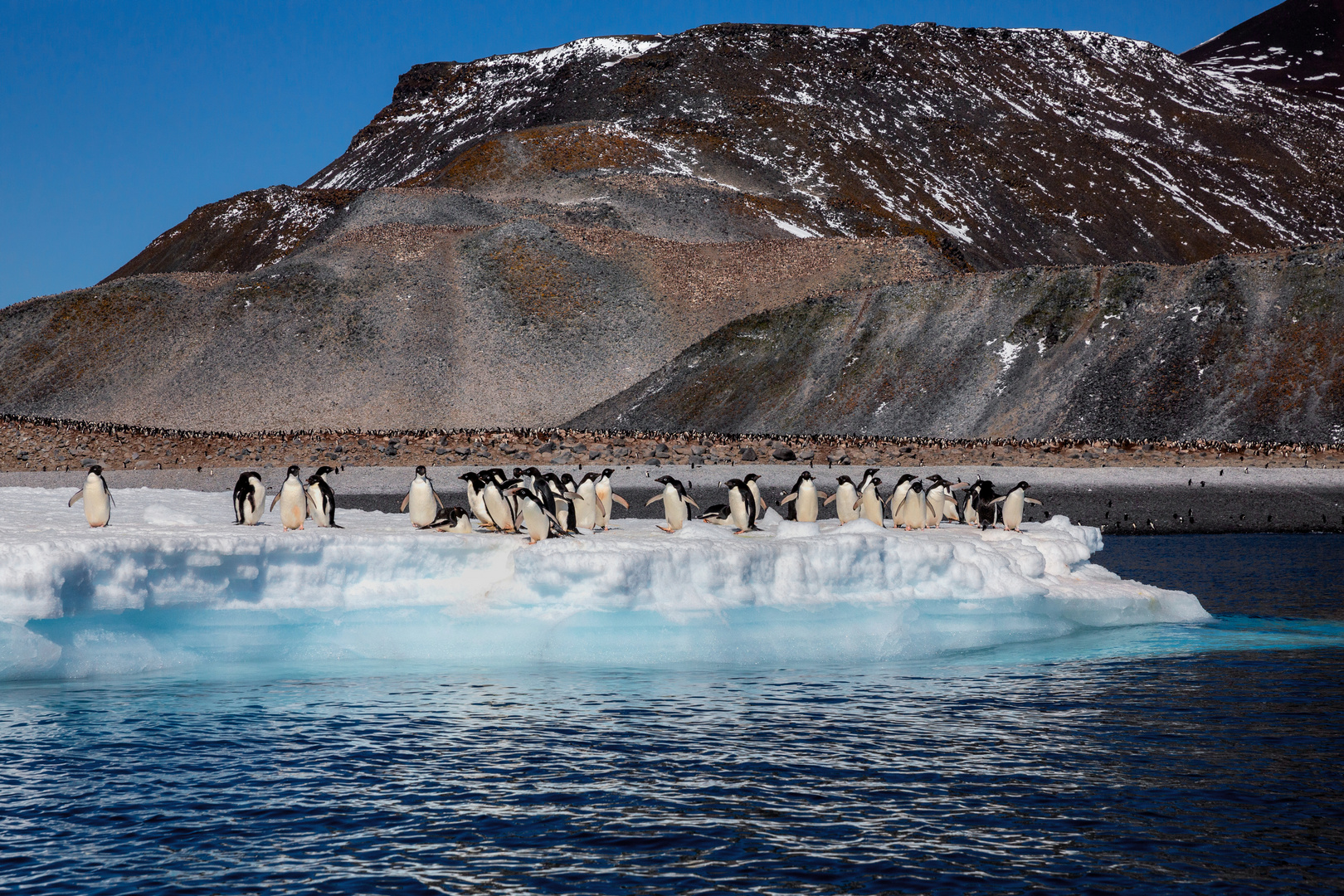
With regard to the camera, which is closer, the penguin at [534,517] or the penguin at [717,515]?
the penguin at [534,517]

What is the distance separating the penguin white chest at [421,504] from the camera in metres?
19.4

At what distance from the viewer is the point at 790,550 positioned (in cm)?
1612

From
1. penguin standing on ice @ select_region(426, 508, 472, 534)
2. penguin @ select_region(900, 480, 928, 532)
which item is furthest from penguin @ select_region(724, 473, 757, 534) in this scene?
penguin standing on ice @ select_region(426, 508, 472, 534)

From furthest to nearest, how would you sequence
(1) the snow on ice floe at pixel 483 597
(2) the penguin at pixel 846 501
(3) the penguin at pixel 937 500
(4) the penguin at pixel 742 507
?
1. (3) the penguin at pixel 937 500
2. (2) the penguin at pixel 846 501
3. (4) the penguin at pixel 742 507
4. (1) the snow on ice floe at pixel 483 597

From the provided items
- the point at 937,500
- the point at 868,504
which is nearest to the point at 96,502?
the point at 868,504

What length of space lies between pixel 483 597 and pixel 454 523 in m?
3.52

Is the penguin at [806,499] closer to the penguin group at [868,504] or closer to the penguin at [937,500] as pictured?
the penguin group at [868,504]

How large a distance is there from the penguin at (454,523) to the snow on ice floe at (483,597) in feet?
3.79

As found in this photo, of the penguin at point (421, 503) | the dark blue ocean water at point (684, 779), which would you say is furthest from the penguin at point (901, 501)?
the penguin at point (421, 503)

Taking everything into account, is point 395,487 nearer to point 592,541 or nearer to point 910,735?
point 592,541

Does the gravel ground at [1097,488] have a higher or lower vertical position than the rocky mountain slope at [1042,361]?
lower

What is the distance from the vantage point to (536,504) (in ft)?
55.2

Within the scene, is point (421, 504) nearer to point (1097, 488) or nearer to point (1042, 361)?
point (1097, 488)

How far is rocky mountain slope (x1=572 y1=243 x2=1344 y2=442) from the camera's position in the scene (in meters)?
51.1
